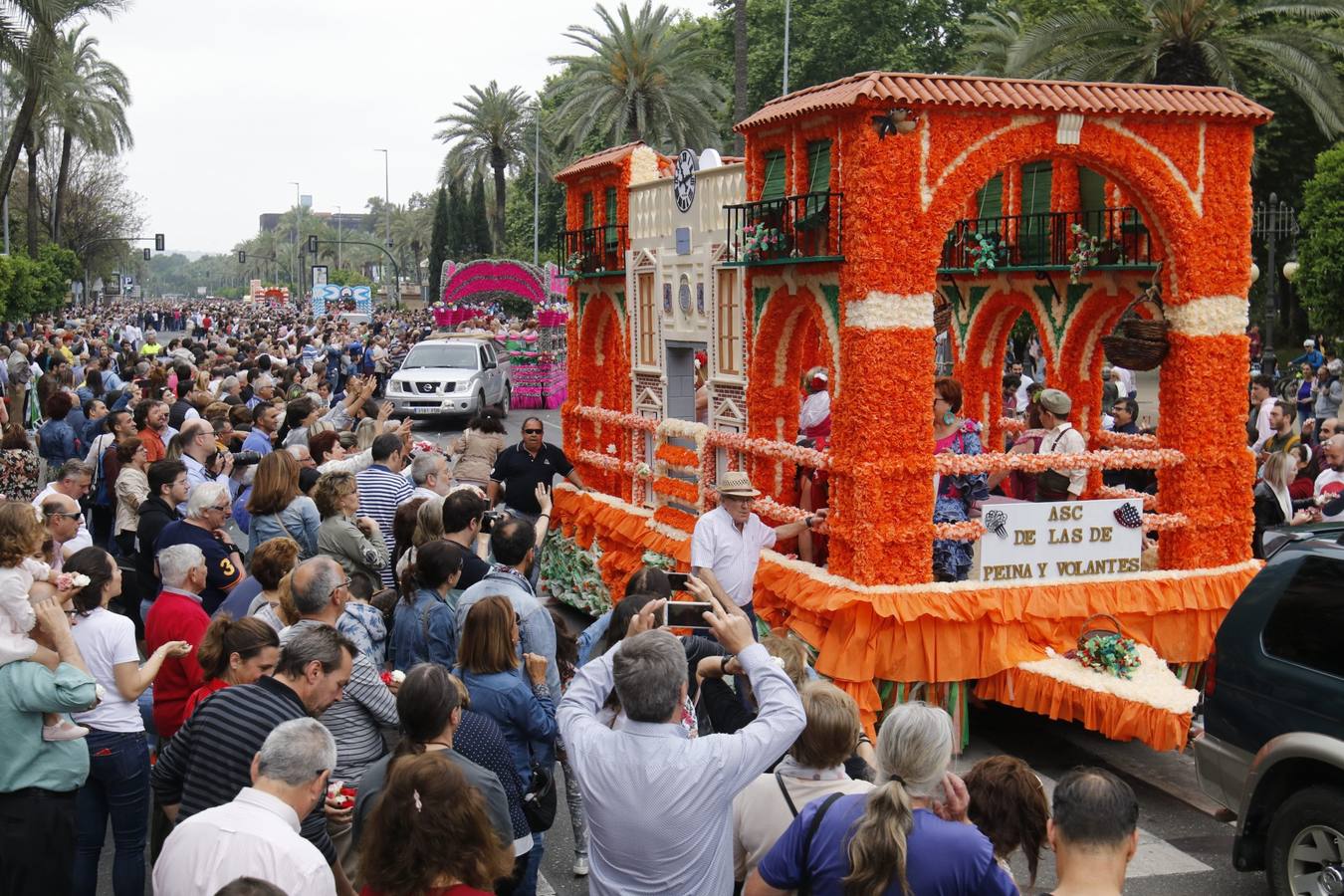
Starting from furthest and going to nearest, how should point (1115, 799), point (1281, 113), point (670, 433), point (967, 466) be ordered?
point (1281, 113) < point (670, 433) < point (967, 466) < point (1115, 799)

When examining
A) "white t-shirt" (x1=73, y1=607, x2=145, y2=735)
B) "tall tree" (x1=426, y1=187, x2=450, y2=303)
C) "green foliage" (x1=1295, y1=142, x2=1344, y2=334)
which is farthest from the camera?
"tall tree" (x1=426, y1=187, x2=450, y2=303)

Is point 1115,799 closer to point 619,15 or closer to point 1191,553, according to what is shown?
point 1191,553

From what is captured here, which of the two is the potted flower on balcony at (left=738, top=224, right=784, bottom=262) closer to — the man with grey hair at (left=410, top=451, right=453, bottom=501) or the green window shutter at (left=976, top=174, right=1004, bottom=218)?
the man with grey hair at (left=410, top=451, right=453, bottom=501)

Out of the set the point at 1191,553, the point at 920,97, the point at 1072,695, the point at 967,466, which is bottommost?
the point at 1072,695

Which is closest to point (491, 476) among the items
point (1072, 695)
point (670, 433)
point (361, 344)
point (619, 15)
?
point (670, 433)

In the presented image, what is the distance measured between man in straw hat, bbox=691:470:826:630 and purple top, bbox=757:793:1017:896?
457 cm

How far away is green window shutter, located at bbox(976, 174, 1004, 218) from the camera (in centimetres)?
1348

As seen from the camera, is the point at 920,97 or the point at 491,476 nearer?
the point at 920,97

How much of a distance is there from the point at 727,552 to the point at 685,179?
4709 mm

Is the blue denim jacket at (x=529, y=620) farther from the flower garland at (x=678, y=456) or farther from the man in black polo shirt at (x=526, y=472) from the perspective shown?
the man in black polo shirt at (x=526, y=472)

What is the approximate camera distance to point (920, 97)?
9.05 metres

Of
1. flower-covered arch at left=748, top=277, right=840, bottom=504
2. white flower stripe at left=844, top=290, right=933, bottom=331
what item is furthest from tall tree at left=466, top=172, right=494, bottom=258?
white flower stripe at left=844, top=290, right=933, bottom=331

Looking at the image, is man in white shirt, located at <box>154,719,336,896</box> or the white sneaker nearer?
man in white shirt, located at <box>154,719,336,896</box>

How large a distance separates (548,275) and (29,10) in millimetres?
17944
